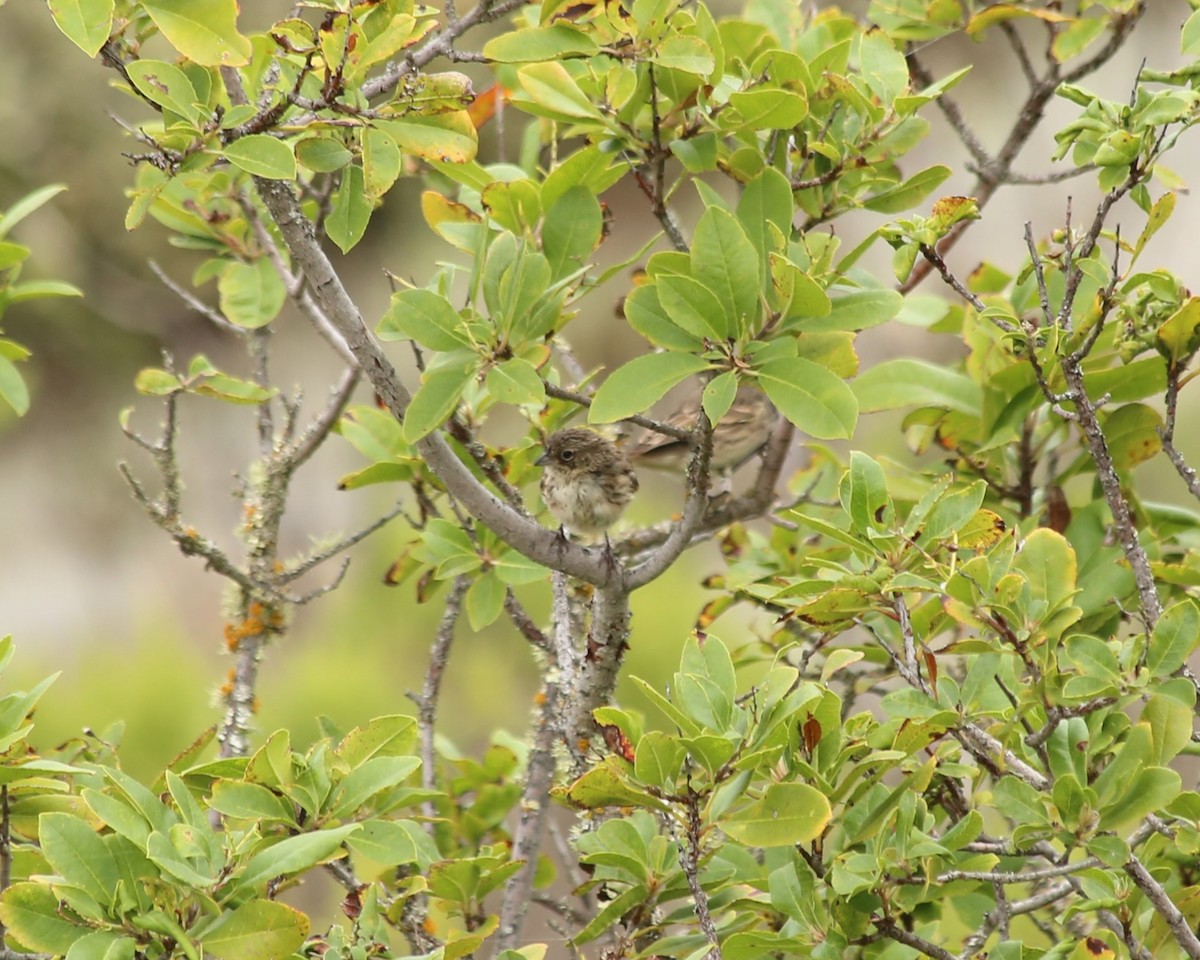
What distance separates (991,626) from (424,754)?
121cm

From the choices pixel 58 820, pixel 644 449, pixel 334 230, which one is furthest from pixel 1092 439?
pixel 644 449

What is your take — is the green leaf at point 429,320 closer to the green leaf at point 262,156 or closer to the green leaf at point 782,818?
the green leaf at point 262,156

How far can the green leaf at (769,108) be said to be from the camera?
1639 mm

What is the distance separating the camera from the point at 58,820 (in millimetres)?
1354

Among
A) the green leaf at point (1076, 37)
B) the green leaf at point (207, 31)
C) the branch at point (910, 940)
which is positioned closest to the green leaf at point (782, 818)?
the branch at point (910, 940)

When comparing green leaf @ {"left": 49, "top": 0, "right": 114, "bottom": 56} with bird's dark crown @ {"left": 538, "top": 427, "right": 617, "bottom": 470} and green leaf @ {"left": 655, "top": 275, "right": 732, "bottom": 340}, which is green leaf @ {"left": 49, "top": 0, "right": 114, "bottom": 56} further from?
bird's dark crown @ {"left": 538, "top": 427, "right": 617, "bottom": 470}

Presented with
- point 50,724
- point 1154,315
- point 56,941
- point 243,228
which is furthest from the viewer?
point 50,724

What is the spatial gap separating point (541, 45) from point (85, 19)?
514 mm

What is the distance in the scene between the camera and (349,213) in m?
1.62

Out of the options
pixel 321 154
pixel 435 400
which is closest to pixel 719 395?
pixel 435 400

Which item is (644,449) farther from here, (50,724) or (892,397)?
(50,724)

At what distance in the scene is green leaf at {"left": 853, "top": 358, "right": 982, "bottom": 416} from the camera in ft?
7.46

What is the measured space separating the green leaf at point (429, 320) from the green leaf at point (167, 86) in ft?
1.02

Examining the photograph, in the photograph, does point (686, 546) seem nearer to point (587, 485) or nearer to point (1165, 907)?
point (1165, 907)
